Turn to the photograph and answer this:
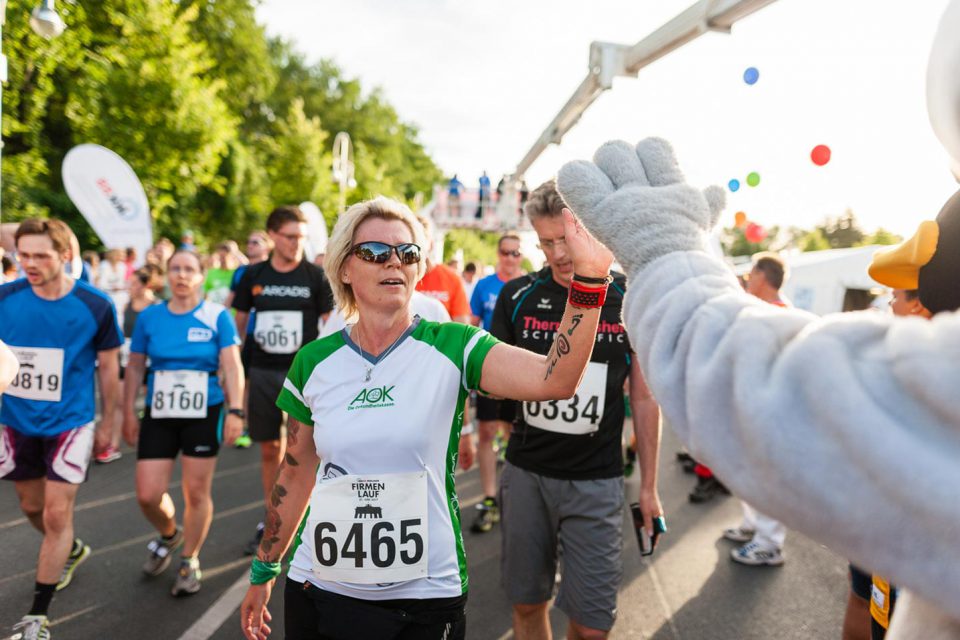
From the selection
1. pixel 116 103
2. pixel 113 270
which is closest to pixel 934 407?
pixel 113 270

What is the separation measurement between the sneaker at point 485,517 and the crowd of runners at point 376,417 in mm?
18

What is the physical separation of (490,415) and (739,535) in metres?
2.20

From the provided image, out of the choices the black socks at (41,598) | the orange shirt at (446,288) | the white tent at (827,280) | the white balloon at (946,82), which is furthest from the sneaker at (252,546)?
the white tent at (827,280)

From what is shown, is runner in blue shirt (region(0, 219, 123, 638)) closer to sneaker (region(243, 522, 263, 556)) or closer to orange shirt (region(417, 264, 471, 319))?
sneaker (region(243, 522, 263, 556))

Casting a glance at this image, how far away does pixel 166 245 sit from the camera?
969 cm

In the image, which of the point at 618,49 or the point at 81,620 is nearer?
the point at 81,620

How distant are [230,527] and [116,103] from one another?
17265mm

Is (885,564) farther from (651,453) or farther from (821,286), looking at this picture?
(821,286)

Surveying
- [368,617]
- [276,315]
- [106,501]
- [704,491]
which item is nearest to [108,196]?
[106,501]

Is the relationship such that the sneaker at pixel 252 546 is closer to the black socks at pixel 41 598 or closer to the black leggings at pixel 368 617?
the black socks at pixel 41 598

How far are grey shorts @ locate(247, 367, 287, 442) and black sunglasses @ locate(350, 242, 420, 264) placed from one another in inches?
113

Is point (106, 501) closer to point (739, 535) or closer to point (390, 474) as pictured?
point (390, 474)

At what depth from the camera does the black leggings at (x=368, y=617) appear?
6.04 ft

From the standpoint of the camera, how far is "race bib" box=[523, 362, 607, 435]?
2.74 metres
